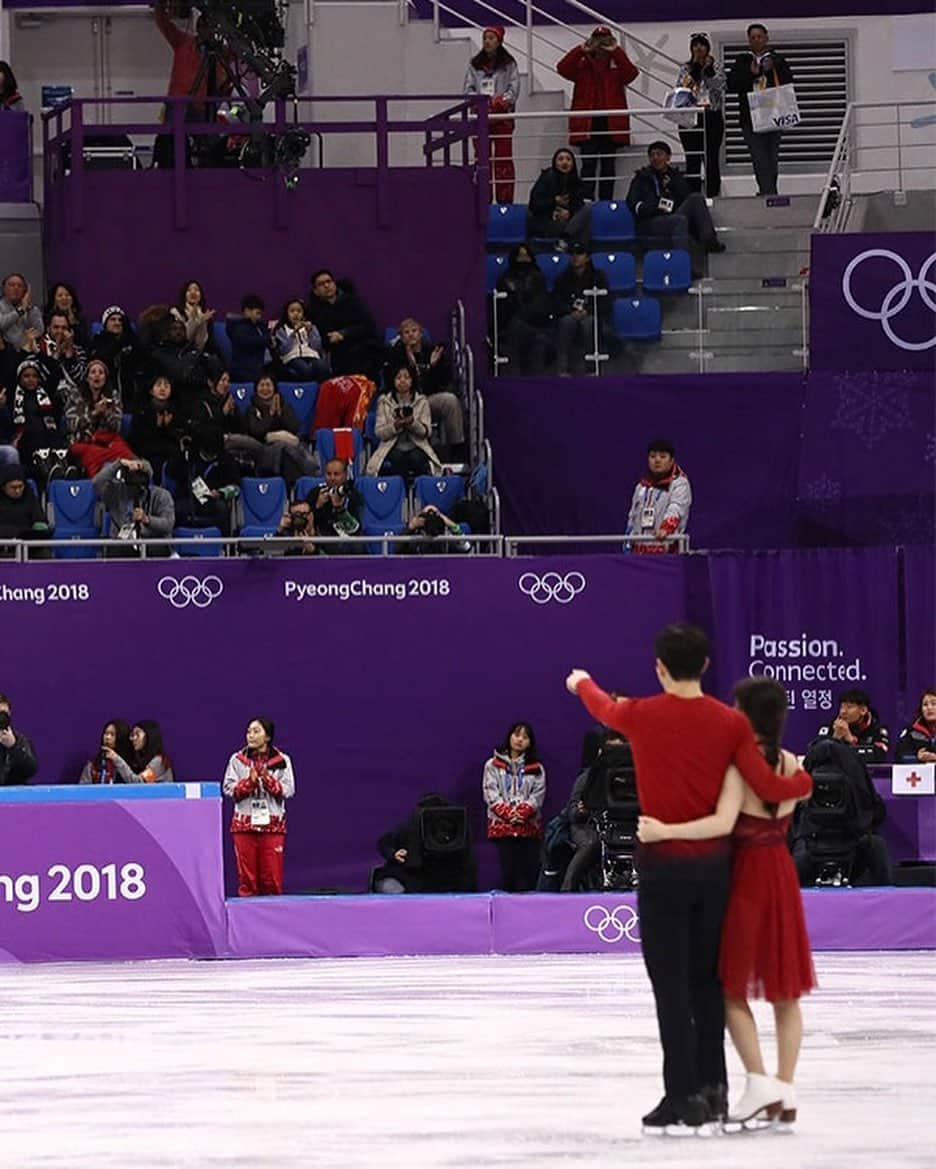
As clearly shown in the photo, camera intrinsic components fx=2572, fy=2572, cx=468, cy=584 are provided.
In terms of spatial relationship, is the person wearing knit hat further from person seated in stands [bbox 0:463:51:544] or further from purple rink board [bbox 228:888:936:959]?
purple rink board [bbox 228:888:936:959]

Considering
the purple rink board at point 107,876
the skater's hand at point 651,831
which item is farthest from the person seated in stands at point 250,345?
the skater's hand at point 651,831

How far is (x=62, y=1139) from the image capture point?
8.08 meters

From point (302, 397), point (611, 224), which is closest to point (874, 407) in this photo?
point (611, 224)

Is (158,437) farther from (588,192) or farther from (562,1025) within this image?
(562,1025)

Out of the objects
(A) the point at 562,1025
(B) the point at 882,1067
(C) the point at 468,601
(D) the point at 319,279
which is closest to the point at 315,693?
(C) the point at 468,601

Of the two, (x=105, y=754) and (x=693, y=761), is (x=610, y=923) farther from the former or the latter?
(x=693, y=761)

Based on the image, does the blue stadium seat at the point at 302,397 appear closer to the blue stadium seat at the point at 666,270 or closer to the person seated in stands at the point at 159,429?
the person seated in stands at the point at 159,429

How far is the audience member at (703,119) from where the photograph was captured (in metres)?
23.1

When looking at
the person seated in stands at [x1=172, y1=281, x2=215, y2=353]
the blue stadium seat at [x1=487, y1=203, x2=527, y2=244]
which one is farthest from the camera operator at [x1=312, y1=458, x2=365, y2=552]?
the blue stadium seat at [x1=487, y1=203, x2=527, y2=244]

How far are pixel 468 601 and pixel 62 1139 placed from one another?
11207 millimetres

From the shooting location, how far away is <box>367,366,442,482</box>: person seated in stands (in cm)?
1995

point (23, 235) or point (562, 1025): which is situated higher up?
point (23, 235)

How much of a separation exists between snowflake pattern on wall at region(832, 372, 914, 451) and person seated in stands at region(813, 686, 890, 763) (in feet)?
11.4

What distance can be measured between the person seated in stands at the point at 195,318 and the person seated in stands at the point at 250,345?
0.23 meters
